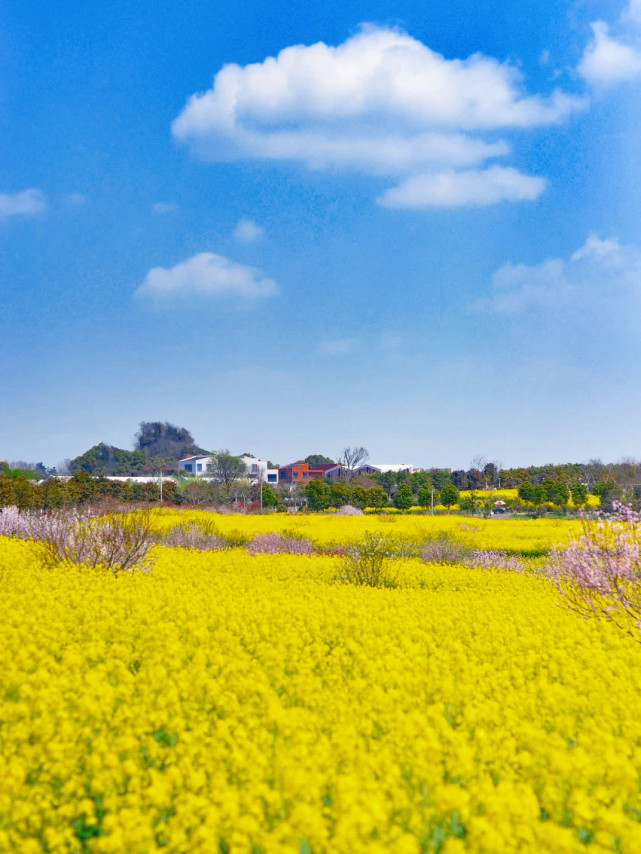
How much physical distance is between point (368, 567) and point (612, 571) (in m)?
Answer: 6.04

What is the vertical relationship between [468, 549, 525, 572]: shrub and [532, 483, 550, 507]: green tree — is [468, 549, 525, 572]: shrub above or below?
below

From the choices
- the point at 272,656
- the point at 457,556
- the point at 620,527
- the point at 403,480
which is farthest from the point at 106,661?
the point at 403,480

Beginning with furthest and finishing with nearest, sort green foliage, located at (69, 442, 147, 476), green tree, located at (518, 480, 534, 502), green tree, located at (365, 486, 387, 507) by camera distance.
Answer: green foliage, located at (69, 442, 147, 476)
green tree, located at (518, 480, 534, 502)
green tree, located at (365, 486, 387, 507)

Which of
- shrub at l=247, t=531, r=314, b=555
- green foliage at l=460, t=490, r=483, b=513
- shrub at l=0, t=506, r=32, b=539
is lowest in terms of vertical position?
green foliage at l=460, t=490, r=483, b=513

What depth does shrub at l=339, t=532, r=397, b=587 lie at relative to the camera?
14383mm

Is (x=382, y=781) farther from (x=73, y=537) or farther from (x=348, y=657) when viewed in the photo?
(x=73, y=537)

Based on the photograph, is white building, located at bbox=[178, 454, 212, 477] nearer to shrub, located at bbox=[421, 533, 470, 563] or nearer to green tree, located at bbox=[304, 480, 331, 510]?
green tree, located at bbox=[304, 480, 331, 510]

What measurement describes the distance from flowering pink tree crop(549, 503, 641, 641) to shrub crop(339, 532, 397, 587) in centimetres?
455

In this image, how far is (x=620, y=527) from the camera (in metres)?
9.93

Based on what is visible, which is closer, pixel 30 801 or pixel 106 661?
pixel 30 801

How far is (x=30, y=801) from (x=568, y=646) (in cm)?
640

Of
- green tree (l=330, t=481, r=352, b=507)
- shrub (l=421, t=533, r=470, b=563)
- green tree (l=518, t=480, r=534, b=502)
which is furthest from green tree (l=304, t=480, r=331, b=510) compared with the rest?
shrub (l=421, t=533, r=470, b=563)

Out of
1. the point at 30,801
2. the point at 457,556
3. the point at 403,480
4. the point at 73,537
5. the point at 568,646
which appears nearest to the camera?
the point at 30,801

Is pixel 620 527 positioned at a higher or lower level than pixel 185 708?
higher
